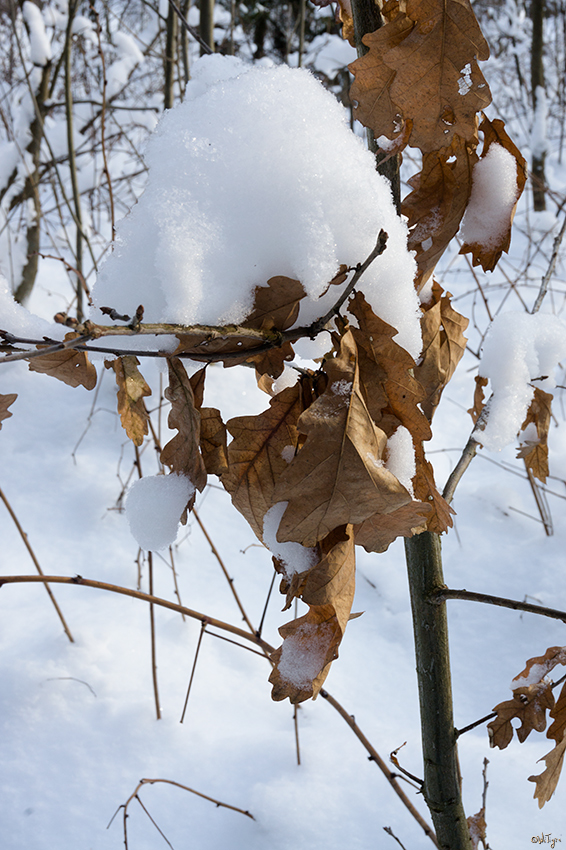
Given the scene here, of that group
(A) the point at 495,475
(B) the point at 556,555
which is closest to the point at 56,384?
(A) the point at 495,475

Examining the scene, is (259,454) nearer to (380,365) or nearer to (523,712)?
(380,365)

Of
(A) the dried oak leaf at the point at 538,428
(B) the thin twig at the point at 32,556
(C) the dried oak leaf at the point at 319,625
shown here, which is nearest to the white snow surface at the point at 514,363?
(A) the dried oak leaf at the point at 538,428

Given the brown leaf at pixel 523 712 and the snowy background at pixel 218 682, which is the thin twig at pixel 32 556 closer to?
the snowy background at pixel 218 682

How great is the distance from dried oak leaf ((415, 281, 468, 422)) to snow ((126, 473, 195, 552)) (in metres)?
0.23

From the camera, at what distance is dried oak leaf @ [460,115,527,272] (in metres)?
0.47

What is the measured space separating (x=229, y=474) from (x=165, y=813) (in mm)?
784

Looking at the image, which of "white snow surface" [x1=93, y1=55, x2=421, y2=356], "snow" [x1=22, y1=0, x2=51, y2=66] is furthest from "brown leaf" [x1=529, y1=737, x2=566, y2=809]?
"snow" [x1=22, y1=0, x2=51, y2=66]

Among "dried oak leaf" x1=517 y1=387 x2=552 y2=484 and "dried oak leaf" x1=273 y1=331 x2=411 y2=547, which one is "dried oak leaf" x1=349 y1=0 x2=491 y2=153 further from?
"dried oak leaf" x1=517 y1=387 x2=552 y2=484

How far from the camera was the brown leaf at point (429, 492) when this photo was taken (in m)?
0.43

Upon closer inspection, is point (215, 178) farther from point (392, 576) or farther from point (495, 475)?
point (495, 475)

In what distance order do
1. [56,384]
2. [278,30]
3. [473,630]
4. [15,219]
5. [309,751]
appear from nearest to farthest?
[309,751] < [473,630] < [56,384] < [15,219] < [278,30]

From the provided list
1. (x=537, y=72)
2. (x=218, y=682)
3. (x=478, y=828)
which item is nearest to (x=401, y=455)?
(x=478, y=828)

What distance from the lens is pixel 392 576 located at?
61.4 inches

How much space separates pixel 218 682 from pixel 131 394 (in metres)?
0.92
